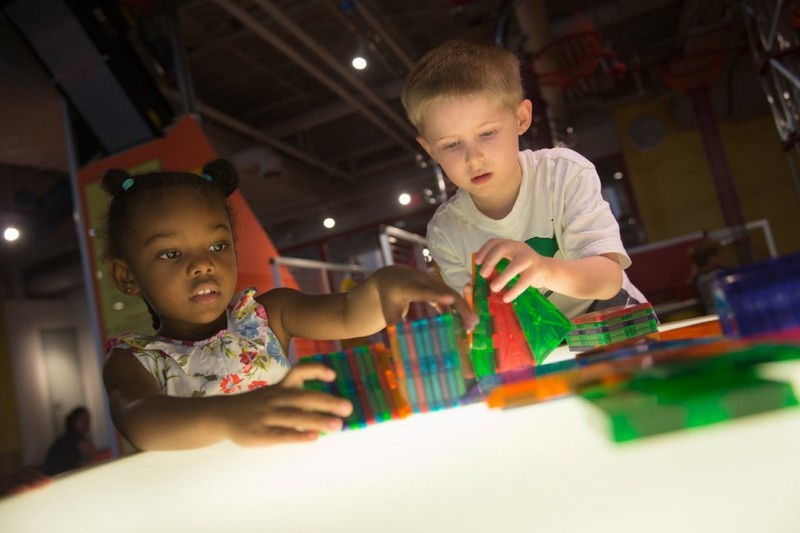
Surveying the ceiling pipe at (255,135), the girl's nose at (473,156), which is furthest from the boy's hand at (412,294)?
the ceiling pipe at (255,135)

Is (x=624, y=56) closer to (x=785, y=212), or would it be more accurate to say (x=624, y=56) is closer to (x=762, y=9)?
(x=785, y=212)

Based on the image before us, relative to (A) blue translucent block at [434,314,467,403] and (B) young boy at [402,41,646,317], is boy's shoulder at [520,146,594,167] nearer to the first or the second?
(B) young boy at [402,41,646,317]

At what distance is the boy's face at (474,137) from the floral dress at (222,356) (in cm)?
22

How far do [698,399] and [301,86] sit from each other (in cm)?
306

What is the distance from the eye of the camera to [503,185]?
0.46 m

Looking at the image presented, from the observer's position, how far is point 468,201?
0.47 meters

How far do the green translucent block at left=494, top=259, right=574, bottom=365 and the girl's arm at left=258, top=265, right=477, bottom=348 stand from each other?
0.05m

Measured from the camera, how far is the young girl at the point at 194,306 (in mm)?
363

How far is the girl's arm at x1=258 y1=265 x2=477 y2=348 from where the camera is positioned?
1.11ft

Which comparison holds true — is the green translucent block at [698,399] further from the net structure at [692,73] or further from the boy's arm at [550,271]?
the net structure at [692,73]

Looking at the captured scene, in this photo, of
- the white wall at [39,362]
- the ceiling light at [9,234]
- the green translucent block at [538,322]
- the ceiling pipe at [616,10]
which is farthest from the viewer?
the white wall at [39,362]

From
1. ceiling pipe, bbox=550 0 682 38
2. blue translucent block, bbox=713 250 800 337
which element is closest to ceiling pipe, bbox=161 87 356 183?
ceiling pipe, bbox=550 0 682 38

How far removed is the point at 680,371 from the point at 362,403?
0.16 meters

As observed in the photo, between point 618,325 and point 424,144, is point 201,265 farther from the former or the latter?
Result: point 618,325
